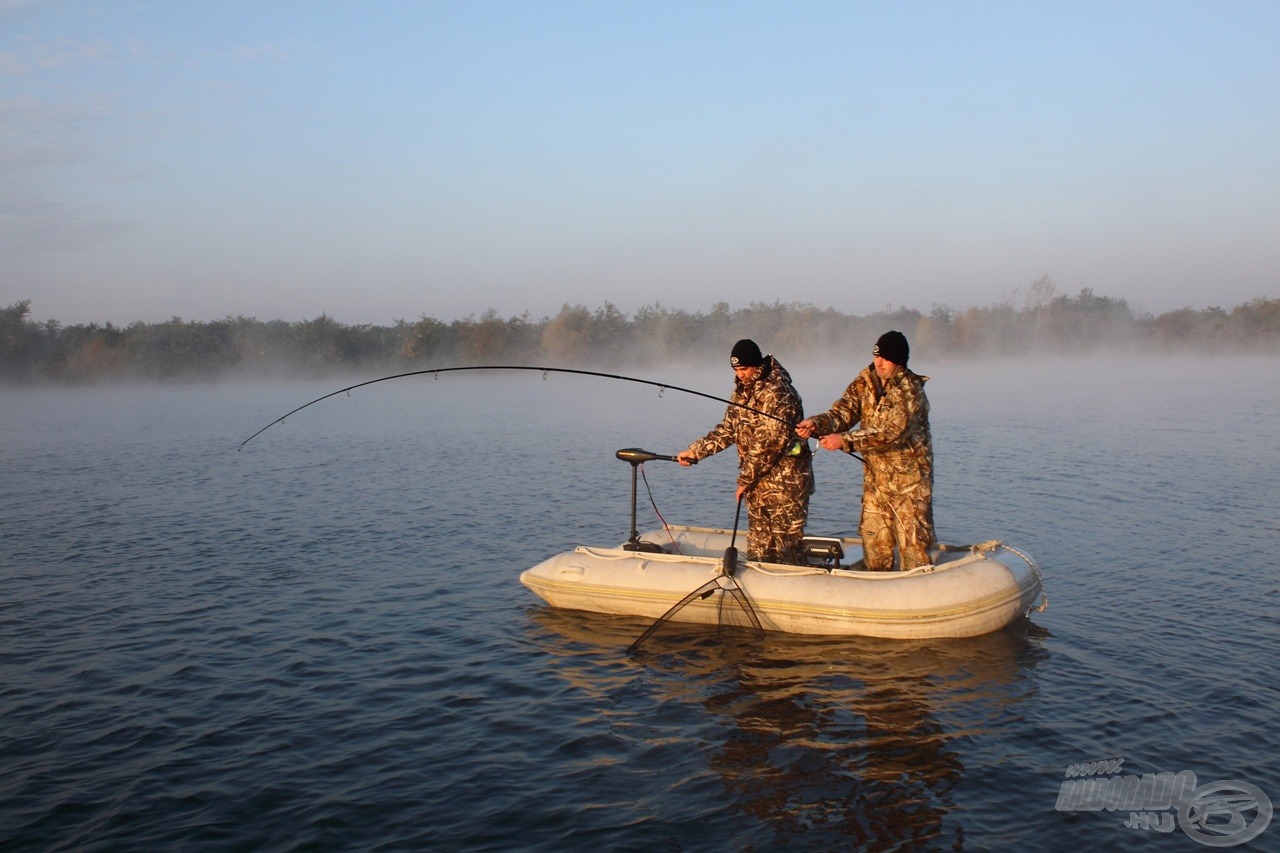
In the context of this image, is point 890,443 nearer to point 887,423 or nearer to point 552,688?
point 887,423

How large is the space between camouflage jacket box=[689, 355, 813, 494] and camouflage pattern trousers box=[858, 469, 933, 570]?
562mm

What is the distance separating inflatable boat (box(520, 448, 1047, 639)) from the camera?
26.1 feet

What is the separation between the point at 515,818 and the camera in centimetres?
539

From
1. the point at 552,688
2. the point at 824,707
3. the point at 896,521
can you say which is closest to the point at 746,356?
the point at 896,521

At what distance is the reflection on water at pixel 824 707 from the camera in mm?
5434

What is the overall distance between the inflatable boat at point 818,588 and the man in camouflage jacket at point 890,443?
0.32m

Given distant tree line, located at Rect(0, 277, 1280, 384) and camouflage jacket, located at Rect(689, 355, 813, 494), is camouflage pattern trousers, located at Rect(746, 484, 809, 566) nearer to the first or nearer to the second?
camouflage jacket, located at Rect(689, 355, 813, 494)

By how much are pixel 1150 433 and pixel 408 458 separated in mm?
17314

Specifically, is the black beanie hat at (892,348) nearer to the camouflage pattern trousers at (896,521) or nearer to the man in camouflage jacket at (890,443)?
the man in camouflage jacket at (890,443)

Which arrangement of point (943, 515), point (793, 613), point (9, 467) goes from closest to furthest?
point (793, 613), point (943, 515), point (9, 467)

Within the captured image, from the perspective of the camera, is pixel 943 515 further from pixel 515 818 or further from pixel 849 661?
pixel 515 818

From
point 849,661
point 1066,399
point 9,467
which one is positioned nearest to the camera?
point 849,661

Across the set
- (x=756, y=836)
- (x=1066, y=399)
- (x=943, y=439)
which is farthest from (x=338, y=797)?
(x=1066, y=399)

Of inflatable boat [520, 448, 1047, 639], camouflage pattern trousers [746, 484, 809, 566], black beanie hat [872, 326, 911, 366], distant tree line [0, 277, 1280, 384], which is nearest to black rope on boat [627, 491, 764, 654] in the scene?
inflatable boat [520, 448, 1047, 639]
